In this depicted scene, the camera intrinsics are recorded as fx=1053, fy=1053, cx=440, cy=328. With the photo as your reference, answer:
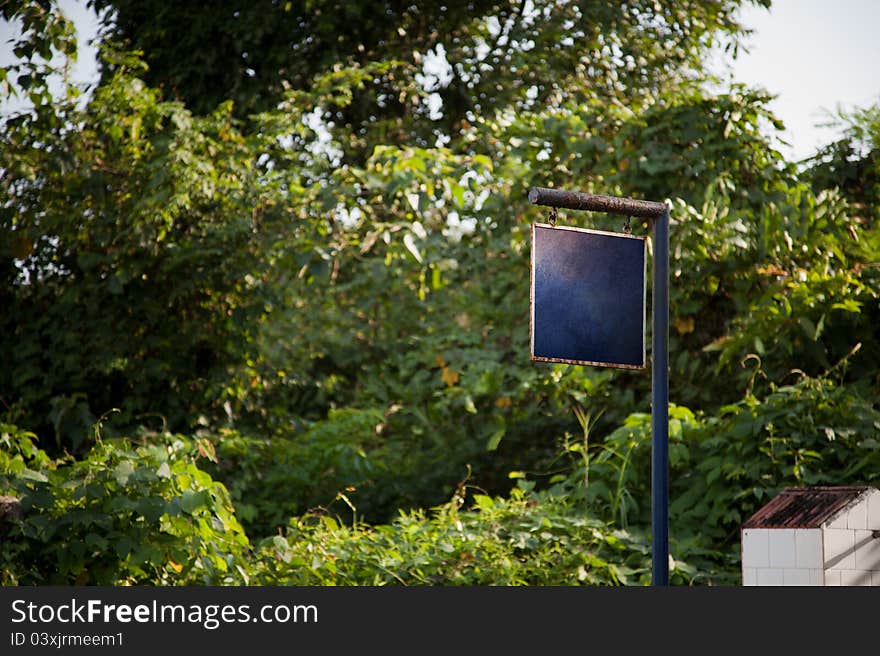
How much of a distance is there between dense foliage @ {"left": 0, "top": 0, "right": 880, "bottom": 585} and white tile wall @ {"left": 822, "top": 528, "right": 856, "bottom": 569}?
168 centimetres

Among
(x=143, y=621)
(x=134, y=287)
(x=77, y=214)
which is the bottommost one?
(x=143, y=621)

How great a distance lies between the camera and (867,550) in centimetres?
473

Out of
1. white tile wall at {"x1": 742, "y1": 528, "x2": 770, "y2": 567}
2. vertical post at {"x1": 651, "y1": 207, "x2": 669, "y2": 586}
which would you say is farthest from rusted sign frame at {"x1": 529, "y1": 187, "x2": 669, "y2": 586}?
white tile wall at {"x1": 742, "y1": 528, "x2": 770, "y2": 567}

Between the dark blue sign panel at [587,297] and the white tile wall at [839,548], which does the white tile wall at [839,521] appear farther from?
the dark blue sign panel at [587,297]

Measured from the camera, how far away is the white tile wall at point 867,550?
15.4ft

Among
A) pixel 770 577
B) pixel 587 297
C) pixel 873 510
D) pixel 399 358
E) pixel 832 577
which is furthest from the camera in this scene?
pixel 399 358

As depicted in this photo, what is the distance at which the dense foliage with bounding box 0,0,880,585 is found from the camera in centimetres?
652

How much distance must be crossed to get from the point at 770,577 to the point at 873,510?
0.58m

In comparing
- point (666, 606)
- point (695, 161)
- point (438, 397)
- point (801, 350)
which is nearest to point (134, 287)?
point (438, 397)

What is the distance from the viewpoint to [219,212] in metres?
9.41

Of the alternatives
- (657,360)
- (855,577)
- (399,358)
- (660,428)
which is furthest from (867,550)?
(399,358)

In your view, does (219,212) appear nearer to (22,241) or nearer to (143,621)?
(22,241)

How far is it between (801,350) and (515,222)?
10.6 feet

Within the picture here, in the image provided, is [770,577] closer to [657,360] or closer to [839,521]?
[839,521]
